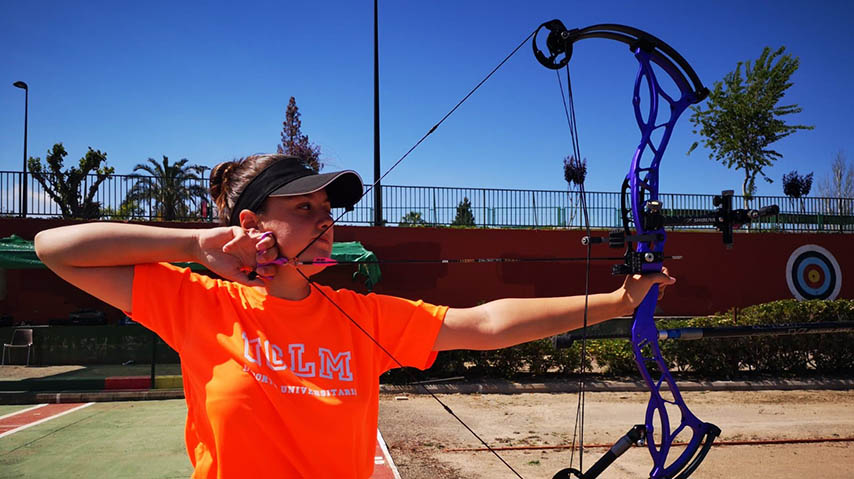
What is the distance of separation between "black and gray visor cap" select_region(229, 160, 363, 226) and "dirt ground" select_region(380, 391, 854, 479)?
4.11 metres

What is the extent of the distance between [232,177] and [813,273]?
64.5 feet

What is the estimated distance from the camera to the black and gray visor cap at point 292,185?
164cm

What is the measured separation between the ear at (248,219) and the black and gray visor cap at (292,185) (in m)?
0.02

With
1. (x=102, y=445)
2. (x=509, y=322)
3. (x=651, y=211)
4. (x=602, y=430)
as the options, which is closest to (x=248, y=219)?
(x=509, y=322)

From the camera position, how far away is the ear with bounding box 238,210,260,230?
170 centimetres

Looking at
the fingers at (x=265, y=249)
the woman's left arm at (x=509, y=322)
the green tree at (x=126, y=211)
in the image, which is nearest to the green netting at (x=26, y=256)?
the green tree at (x=126, y=211)

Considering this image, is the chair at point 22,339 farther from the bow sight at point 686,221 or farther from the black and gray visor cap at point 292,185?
the bow sight at point 686,221

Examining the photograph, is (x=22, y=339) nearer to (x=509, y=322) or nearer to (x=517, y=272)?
(x=517, y=272)

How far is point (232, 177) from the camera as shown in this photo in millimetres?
1813

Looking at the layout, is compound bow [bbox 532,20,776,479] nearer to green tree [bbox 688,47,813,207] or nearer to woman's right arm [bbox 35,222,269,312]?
woman's right arm [bbox 35,222,269,312]

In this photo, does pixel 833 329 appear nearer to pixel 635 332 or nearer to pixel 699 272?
pixel 635 332

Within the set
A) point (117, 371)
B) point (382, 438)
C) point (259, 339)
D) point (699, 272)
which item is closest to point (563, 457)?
point (382, 438)

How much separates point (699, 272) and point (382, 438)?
12651 millimetres

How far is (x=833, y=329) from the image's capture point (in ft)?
9.70
